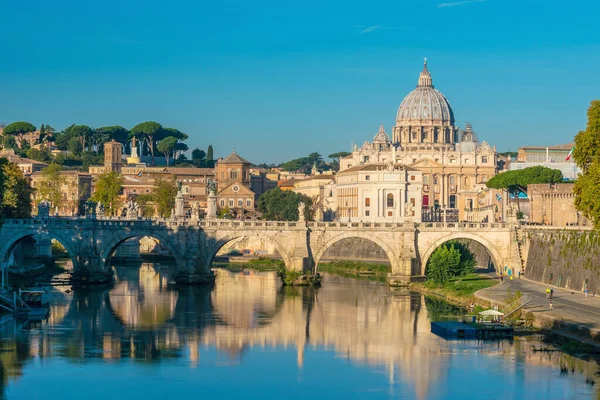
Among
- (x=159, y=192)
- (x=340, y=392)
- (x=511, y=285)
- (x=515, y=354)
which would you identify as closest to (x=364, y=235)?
(x=511, y=285)

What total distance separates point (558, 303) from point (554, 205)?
28.5 meters

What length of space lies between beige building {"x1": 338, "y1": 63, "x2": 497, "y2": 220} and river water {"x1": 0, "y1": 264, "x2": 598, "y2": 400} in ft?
269

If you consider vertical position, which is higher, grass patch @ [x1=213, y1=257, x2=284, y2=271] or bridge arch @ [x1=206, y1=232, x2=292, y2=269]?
bridge arch @ [x1=206, y1=232, x2=292, y2=269]

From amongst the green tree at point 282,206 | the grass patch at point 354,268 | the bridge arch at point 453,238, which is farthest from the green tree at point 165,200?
the bridge arch at point 453,238

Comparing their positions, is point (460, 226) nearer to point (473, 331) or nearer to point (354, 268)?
point (354, 268)

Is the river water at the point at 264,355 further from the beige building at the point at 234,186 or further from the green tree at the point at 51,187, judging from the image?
the beige building at the point at 234,186

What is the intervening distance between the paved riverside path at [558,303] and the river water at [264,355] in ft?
7.18

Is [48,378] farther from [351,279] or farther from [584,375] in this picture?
[351,279]

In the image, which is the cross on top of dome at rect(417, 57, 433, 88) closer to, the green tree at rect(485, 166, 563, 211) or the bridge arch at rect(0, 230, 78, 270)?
the green tree at rect(485, 166, 563, 211)

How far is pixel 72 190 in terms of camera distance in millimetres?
156875

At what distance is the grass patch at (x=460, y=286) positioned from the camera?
73475 mm

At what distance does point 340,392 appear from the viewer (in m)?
47.4

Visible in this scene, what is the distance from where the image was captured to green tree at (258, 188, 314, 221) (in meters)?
142

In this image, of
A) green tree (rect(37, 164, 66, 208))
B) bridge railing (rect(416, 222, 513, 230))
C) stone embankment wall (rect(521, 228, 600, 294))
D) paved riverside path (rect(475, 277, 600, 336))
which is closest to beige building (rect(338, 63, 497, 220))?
green tree (rect(37, 164, 66, 208))
